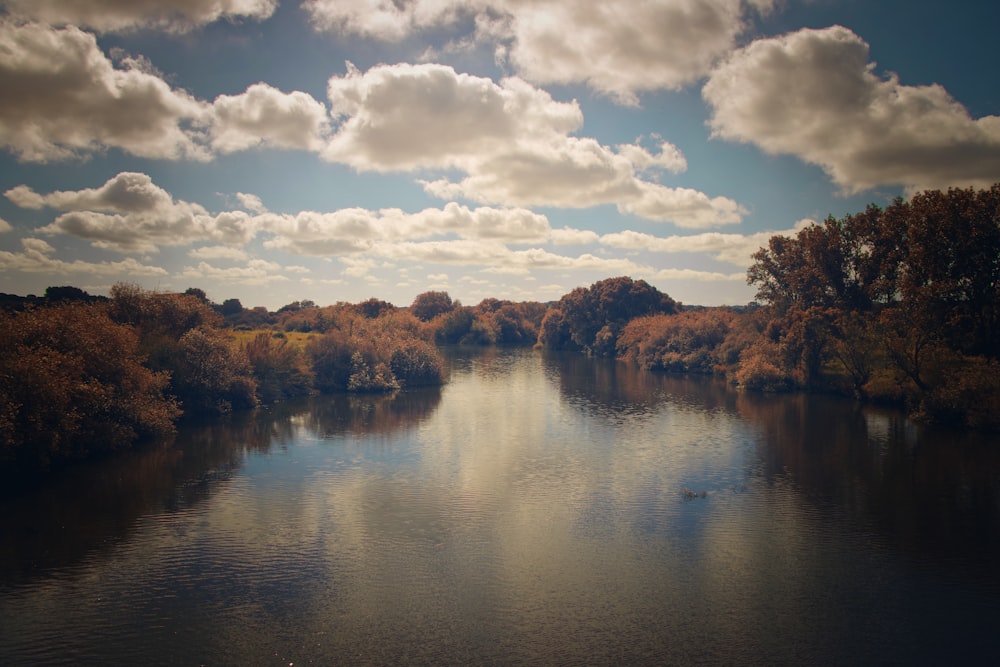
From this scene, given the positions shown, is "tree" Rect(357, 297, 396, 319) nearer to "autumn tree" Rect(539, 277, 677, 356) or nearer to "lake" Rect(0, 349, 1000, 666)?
"autumn tree" Rect(539, 277, 677, 356)

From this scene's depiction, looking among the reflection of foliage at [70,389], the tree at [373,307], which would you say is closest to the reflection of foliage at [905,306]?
the reflection of foliage at [70,389]

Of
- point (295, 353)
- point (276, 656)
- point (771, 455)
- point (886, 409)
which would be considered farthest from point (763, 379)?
point (276, 656)

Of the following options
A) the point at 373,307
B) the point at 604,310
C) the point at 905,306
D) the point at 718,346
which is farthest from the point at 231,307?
the point at 905,306

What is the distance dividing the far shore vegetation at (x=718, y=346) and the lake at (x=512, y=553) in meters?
3.56

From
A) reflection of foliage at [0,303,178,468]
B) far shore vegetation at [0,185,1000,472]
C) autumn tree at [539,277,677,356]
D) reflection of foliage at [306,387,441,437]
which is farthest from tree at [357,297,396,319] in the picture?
reflection of foliage at [0,303,178,468]

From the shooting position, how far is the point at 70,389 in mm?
32906

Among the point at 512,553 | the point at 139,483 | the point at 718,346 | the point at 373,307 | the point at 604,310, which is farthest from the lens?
the point at 373,307

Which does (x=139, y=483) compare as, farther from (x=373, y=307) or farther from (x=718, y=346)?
(x=373, y=307)

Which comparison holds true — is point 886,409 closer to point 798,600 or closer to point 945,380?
point 945,380

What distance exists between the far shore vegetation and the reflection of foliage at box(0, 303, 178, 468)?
0.08 meters

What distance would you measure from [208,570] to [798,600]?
20112 mm

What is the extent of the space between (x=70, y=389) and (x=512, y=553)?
26245mm

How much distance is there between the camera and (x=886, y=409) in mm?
55469

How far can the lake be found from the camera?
17.3m
